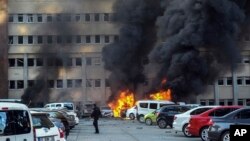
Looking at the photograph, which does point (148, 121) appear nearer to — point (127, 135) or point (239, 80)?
point (127, 135)

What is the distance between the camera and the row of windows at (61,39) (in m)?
59.2

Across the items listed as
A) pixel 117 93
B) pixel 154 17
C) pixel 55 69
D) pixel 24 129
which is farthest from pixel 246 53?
pixel 24 129

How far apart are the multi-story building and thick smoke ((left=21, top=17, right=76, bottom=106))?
197 mm

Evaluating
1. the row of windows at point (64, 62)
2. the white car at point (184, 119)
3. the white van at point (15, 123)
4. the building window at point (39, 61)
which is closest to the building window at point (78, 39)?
the row of windows at point (64, 62)

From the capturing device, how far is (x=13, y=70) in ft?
223

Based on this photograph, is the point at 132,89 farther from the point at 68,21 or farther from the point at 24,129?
the point at 24,129

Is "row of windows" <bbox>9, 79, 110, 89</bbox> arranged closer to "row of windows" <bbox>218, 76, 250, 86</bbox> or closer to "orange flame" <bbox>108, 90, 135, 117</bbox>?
"orange flame" <bbox>108, 90, 135, 117</bbox>

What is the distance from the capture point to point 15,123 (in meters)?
7.91

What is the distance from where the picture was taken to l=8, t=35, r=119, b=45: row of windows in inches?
2330

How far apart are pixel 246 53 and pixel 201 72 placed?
25.0 m

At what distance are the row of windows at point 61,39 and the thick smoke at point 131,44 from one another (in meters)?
5.80

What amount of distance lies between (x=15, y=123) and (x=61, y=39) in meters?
51.9

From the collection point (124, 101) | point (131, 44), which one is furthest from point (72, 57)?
point (124, 101)

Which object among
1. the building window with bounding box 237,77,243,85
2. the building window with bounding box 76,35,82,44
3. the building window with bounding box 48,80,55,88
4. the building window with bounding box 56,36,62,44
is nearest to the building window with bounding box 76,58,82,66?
the building window with bounding box 76,35,82,44
